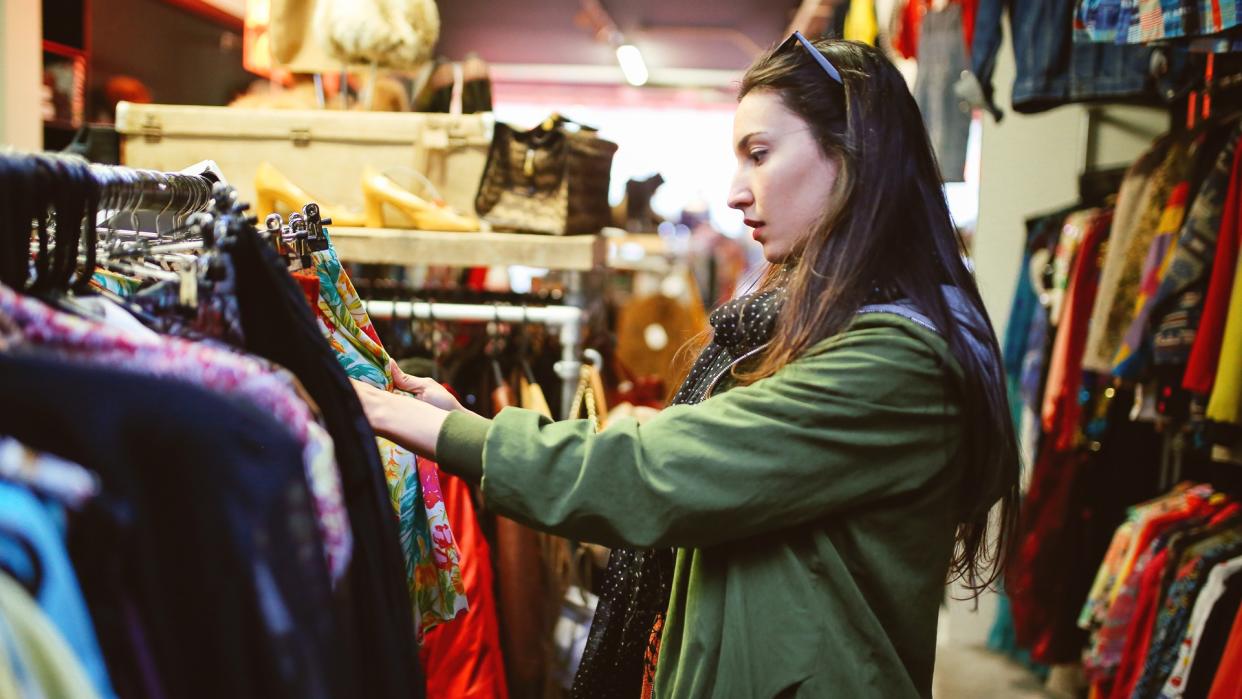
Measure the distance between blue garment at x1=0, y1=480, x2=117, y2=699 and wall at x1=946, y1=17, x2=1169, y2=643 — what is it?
3.77 m

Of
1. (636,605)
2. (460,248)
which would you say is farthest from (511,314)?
(636,605)

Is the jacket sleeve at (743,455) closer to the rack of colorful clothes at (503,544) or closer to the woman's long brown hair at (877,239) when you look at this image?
the woman's long brown hair at (877,239)

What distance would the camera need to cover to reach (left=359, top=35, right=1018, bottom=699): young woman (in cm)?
111

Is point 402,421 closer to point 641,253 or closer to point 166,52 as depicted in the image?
point 166,52

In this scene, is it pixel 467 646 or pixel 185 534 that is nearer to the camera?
pixel 185 534

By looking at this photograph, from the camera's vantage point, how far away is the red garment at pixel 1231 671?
1956 mm

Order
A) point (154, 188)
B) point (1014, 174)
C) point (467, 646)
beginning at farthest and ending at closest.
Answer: point (1014, 174) → point (467, 646) → point (154, 188)

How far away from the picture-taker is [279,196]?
85.9 inches

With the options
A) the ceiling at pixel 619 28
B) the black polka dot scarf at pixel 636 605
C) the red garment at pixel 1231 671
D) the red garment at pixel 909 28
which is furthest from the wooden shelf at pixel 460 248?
the ceiling at pixel 619 28

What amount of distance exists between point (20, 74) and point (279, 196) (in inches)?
40.0

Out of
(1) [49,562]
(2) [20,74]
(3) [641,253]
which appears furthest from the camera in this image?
(3) [641,253]

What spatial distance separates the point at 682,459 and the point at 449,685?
703mm

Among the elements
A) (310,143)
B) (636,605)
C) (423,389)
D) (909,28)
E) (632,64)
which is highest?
(632,64)

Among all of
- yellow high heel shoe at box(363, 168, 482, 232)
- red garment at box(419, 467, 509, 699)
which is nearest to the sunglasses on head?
red garment at box(419, 467, 509, 699)
